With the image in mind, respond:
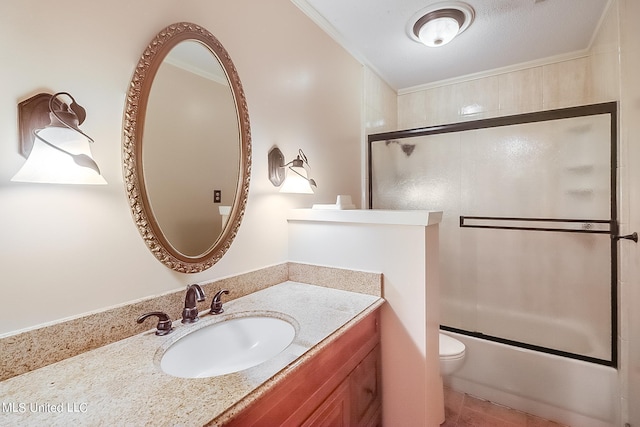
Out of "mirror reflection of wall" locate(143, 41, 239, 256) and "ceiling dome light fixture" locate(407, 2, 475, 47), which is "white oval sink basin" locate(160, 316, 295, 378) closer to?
"mirror reflection of wall" locate(143, 41, 239, 256)

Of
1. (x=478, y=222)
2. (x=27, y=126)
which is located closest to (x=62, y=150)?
(x=27, y=126)

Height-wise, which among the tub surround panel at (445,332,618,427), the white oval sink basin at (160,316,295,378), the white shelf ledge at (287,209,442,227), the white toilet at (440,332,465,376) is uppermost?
the white shelf ledge at (287,209,442,227)

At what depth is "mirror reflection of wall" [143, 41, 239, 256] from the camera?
1.05 meters

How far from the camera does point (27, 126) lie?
2.53ft

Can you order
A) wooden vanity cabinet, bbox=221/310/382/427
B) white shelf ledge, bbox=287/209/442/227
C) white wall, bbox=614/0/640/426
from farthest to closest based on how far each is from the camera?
white wall, bbox=614/0/640/426
white shelf ledge, bbox=287/209/442/227
wooden vanity cabinet, bbox=221/310/382/427

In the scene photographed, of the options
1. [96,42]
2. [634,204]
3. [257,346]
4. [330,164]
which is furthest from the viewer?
[330,164]

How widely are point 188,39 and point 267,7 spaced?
23.7 inches

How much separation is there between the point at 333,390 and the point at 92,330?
76 centimetres

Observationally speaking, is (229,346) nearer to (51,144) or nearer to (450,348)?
(51,144)

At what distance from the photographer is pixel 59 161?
777 mm

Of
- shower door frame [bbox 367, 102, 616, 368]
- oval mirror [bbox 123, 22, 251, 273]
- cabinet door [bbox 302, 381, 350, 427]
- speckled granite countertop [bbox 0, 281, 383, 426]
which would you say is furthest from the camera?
shower door frame [bbox 367, 102, 616, 368]

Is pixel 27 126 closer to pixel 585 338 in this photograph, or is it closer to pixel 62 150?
pixel 62 150

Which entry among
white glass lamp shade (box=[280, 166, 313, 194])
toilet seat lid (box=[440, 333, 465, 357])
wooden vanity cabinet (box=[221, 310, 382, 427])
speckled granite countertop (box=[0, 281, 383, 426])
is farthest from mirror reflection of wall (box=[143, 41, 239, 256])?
toilet seat lid (box=[440, 333, 465, 357])

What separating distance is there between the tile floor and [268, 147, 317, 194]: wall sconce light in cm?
165
